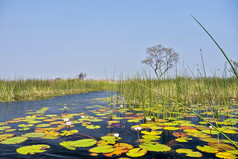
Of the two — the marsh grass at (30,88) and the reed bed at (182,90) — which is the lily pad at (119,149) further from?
the marsh grass at (30,88)

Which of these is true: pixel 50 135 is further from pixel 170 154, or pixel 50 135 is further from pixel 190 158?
pixel 190 158

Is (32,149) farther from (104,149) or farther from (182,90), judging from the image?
(182,90)

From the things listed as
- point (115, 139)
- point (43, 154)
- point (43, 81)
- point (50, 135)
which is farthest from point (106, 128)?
point (43, 81)

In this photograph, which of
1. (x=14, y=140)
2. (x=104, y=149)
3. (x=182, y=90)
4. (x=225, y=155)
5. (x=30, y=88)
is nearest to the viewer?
(x=225, y=155)

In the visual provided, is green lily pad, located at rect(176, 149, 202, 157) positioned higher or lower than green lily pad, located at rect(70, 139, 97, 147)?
lower

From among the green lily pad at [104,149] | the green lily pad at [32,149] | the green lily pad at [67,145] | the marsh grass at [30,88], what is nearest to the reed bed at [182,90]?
the green lily pad at [104,149]

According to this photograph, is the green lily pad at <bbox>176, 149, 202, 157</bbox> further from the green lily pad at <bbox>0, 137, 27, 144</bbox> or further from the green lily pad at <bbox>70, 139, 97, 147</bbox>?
the green lily pad at <bbox>0, 137, 27, 144</bbox>

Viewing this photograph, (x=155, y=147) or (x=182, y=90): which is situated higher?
(x=182, y=90)

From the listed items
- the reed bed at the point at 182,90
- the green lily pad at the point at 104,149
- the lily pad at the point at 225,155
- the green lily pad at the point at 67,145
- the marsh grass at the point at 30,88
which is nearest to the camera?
the lily pad at the point at 225,155

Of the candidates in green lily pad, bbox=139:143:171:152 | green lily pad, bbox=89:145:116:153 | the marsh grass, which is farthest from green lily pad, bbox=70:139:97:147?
the marsh grass

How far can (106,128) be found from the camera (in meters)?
2.57

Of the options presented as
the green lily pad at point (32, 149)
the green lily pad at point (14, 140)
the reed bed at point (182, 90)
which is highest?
the reed bed at point (182, 90)

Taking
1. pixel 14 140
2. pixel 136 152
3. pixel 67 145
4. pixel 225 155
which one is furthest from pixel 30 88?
pixel 225 155

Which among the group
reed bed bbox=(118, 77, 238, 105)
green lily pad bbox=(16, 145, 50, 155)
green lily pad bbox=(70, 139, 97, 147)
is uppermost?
reed bed bbox=(118, 77, 238, 105)
